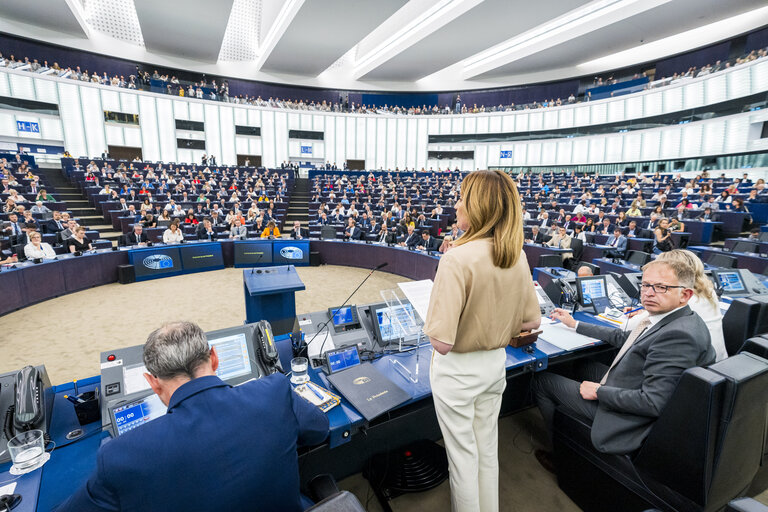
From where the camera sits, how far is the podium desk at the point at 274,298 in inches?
139

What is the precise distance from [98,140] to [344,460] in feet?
77.8

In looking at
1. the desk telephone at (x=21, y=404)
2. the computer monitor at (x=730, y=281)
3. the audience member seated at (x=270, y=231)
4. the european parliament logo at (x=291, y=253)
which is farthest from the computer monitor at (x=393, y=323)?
the audience member seated at (x=270, y=231)

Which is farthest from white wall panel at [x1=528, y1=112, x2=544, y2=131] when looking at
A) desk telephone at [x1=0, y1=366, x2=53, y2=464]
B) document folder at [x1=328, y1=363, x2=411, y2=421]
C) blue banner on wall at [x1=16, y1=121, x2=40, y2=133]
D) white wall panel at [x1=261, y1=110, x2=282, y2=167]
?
blue banner on wall at [x1=16, y1=121, x2=40, y2=133]

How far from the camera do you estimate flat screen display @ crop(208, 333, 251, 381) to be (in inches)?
73.8

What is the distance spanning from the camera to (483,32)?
17.3m

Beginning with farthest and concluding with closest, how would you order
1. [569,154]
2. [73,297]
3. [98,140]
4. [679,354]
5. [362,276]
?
[569,154] < [98,140] < [362,276] < [73,297] < [679,354]

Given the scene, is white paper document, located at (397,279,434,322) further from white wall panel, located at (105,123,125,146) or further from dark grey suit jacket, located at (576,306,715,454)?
white wall panel, located at (105,123,125,146)

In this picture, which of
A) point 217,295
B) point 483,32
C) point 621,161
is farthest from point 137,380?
point 621,161

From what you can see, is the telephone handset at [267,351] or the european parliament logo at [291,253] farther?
the european parliament logo at [291,253]

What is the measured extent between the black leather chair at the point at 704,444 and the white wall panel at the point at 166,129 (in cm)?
2537

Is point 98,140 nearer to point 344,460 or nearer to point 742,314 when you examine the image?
Answer: point 344,460

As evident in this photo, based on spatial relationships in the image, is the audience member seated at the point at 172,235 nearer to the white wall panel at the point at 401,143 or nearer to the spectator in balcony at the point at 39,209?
the spectator in balcony at the point at 39,209

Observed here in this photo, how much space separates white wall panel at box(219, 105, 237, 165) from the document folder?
2465 cm

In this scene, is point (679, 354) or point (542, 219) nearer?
Result: point (679, 354)
